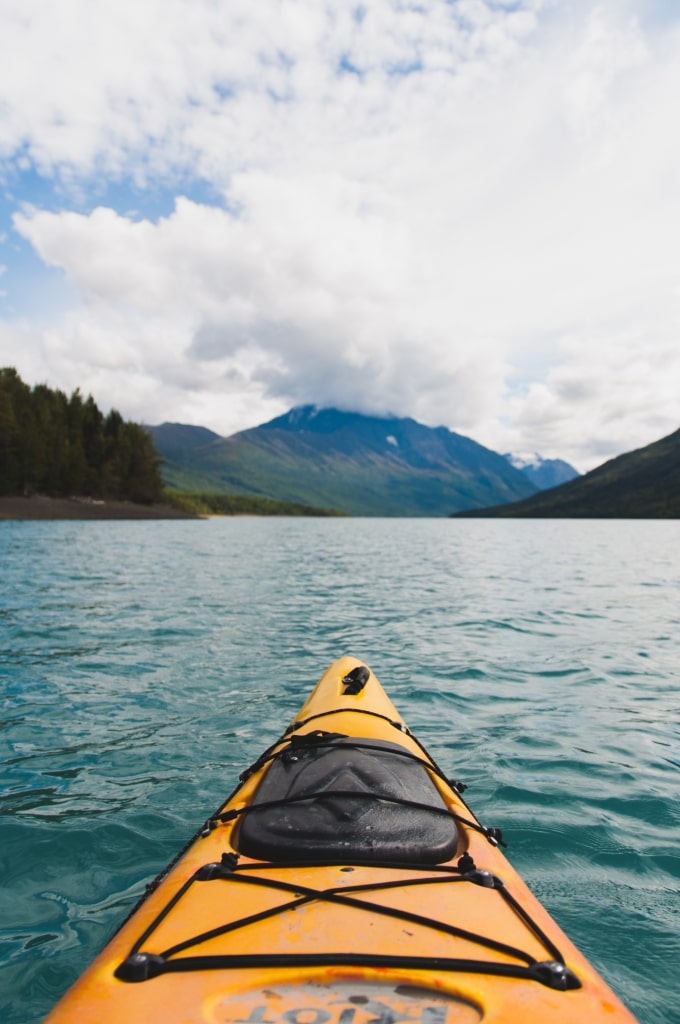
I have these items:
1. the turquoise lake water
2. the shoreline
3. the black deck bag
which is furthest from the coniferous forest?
the black deck bag

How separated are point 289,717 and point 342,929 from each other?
22.0ft

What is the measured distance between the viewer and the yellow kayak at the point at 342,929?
294cm

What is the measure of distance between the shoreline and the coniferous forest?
7.86 feet

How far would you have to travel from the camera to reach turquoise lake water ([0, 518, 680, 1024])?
199 inches

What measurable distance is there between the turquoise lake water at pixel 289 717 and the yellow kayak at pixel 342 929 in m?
1.36

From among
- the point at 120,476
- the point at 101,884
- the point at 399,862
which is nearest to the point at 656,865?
the point at 399,862

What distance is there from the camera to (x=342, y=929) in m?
3.45

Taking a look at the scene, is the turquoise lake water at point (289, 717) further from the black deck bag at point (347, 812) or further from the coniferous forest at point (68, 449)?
the coniferous forest at point (68, 449)

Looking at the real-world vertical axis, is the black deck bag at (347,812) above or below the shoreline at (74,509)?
below

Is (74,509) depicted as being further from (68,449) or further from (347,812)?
(347,812)

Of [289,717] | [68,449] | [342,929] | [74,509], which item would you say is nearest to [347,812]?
[342,929]

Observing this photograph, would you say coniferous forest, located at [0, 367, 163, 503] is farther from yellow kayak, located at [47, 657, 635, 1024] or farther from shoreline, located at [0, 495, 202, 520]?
yellow kayak, located at [47, 657, 635, 1024]

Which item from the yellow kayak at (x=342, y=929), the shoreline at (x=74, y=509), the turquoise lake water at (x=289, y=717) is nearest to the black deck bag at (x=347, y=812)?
the yellow kayak at (x=342, y=929)

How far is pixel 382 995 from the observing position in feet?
9.87
